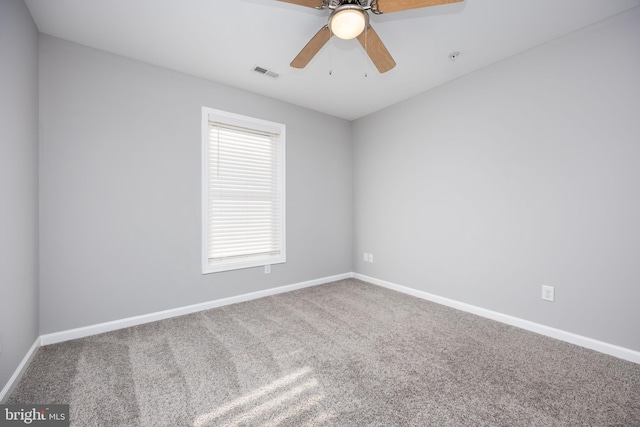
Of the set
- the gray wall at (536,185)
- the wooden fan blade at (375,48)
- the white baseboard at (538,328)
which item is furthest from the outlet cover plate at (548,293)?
the wooden fan blade at (375,48)

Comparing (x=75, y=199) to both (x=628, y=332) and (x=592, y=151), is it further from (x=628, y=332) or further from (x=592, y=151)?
(x=628, y=332)

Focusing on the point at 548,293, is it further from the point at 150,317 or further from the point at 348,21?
the point at 150,317

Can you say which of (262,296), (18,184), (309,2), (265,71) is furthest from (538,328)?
(18,184)

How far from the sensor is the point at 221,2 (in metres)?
1.94

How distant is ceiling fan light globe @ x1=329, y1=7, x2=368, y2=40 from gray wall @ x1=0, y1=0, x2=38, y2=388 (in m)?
1.93

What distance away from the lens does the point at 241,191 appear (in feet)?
11.0

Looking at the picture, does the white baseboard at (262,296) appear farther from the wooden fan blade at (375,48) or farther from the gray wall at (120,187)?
the wooden fan blade at (375,48)

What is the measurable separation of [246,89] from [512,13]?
8.63 ft

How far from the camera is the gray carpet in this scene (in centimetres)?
148

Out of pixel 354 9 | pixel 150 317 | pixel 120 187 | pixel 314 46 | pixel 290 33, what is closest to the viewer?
pixel 354 9

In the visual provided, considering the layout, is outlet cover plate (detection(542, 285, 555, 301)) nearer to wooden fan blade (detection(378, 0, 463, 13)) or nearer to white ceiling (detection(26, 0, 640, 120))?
white ceiling (detection(26, 0, 640, 120))

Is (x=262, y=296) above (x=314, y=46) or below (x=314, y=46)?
below

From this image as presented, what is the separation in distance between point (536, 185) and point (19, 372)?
4164 mm

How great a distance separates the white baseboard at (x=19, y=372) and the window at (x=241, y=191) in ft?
4.45
